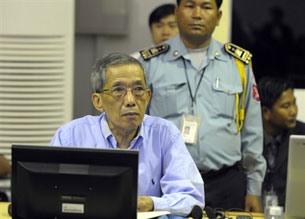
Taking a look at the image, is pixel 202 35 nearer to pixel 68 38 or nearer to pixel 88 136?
pixel 88 136

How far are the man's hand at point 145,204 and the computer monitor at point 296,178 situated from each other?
53 centimetres

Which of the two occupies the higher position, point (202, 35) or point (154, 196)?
point (202, 35)

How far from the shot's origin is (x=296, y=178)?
2322 mm

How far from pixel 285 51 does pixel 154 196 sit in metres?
3.16

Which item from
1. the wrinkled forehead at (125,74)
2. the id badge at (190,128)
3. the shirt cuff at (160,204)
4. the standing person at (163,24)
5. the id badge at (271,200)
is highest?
the standing person at (163,24)

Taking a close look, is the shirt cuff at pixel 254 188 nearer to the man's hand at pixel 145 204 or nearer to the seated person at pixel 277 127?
the seated person at pixel 277 127

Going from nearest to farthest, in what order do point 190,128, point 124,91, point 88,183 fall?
point 88,183 → point 124,91 → point 190,128

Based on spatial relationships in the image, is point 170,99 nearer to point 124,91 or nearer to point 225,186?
point 225,186

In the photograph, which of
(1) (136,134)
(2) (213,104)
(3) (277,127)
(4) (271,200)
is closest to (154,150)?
(1) (136,134)

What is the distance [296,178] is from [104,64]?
931mm

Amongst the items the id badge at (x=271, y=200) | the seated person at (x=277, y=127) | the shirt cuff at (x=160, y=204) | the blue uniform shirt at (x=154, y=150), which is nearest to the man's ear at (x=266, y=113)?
the seated person at (x=277, y=127)

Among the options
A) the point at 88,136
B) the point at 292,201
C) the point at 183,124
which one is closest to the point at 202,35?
the point at 183,124

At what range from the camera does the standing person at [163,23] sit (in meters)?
4.36

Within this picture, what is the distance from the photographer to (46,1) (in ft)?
14.1
